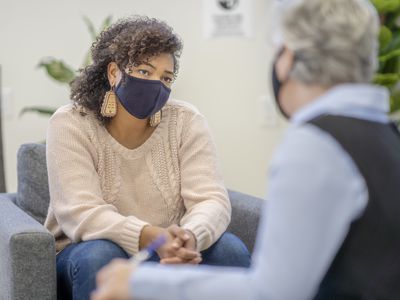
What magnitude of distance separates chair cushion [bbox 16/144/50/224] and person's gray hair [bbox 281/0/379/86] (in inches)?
52.1

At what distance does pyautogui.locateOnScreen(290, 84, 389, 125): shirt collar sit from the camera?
3.52 ft

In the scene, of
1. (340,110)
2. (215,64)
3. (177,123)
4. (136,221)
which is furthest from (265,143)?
(340,110)

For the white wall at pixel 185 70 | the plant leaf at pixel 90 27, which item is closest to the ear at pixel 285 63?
the plant leaf at pixel 90 27

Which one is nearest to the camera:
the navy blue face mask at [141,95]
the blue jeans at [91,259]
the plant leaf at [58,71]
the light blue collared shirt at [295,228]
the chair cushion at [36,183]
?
the light blue collared shirt at [295,228]

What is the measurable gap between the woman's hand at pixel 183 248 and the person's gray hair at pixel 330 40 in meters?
0.78

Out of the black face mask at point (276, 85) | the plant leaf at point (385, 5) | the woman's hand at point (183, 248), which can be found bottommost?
the woman's hand at point (183, 248)

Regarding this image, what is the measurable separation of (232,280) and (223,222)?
37.6 inches

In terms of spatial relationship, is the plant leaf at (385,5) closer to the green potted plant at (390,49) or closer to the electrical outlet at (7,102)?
the green potted plant at (390,49)

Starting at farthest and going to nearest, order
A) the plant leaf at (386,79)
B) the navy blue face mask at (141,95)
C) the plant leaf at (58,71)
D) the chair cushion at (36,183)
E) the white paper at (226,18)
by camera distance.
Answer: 1. the white paper at (226,18)
2. the plant leaf at (386,79)
3. the plant leaf at (58,71)
4. the chair cushion at (36,183)
5. the navy blue face mask at (141,95)

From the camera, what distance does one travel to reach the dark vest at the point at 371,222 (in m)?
1.05

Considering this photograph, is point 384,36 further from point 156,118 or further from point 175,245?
point 175,245

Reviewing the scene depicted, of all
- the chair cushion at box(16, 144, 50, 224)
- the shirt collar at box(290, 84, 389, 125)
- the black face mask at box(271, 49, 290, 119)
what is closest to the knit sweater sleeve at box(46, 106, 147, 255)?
the chair cushion at box(16, 144, 50, 224)

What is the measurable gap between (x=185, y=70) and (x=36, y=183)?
1225 millimetres

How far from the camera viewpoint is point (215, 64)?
3.35 m
